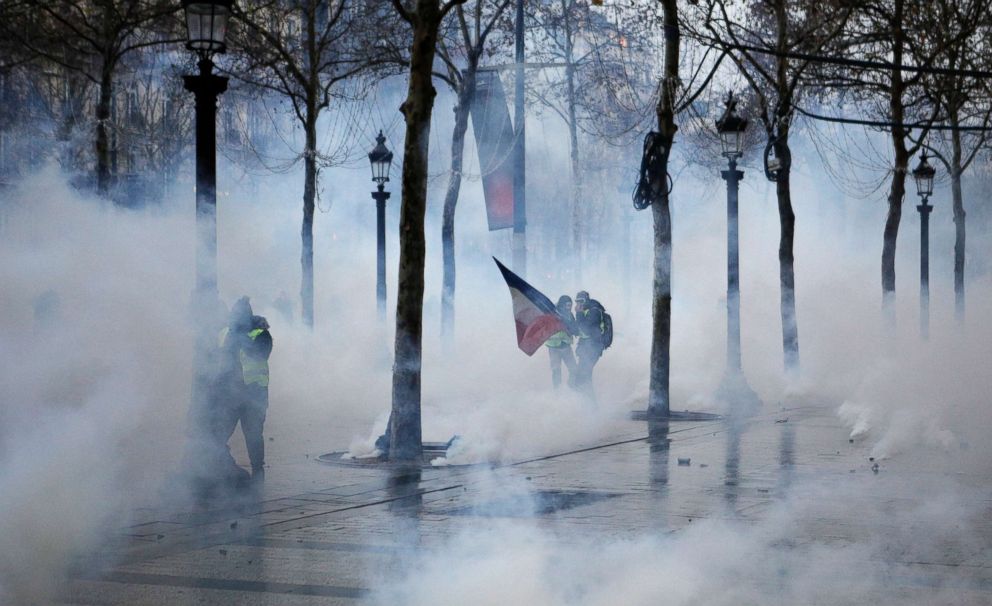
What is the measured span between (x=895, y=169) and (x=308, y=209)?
1231 cm

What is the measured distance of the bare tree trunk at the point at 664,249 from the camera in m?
20.5

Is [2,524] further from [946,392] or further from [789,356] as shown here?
[789,356]

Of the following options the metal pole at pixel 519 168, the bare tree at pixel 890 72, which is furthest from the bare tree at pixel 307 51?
the bare tree at pixel 890 72

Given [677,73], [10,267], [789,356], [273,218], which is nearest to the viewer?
[10,267]

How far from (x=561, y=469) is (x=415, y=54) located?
4.48 metres

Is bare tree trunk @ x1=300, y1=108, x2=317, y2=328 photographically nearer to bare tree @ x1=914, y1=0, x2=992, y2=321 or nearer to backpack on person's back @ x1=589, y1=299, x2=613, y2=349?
backpack on person's back @ x1=589, y1=299, x2=613, y2=349

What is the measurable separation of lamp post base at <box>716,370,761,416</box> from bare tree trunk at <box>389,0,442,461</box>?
34.0ft

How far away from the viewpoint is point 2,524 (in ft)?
25.5

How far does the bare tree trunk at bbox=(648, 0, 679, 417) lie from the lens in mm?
20500

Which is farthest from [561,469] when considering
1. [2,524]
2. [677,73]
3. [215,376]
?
[677,73]

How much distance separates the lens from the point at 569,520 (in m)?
10.1

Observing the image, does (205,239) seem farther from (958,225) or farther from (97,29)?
(958,225)

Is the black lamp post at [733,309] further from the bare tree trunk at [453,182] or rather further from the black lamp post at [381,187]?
the bare tree trunk at [453,182]

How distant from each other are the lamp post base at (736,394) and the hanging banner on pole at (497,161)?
657cm
